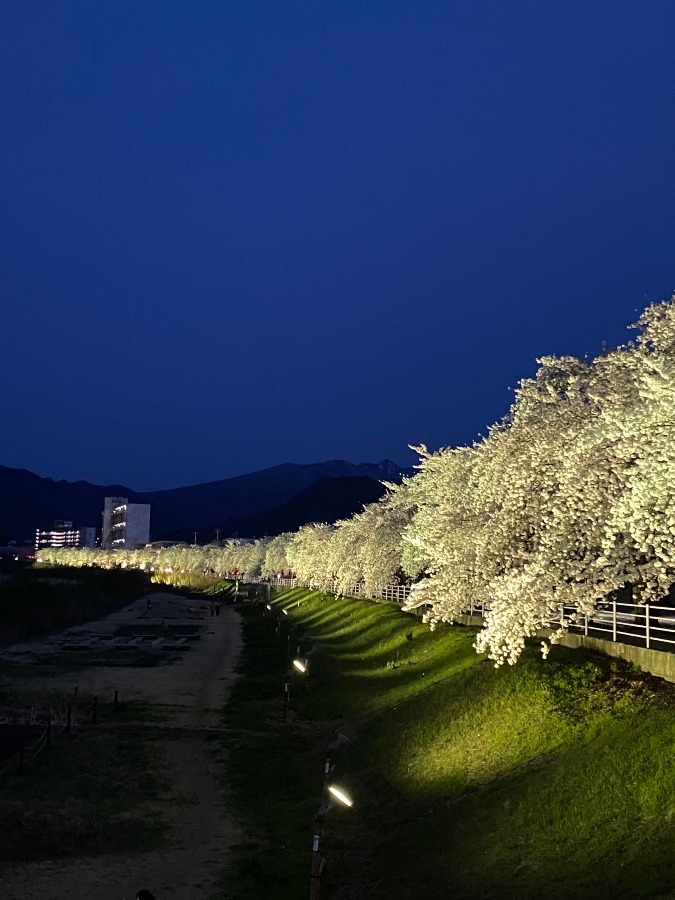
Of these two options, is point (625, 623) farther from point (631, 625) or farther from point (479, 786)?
point (479, 786)

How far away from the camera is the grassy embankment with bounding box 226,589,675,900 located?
44.0ft

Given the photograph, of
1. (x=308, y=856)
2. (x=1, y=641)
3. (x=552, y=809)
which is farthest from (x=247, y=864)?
(x=1, y=641)

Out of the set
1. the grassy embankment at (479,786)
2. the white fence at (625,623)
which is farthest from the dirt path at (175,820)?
the white fence at (625,623)

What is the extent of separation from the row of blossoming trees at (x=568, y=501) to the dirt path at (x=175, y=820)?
8.03 metres

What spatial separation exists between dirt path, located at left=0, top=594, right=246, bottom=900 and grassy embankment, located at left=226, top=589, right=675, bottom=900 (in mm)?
830

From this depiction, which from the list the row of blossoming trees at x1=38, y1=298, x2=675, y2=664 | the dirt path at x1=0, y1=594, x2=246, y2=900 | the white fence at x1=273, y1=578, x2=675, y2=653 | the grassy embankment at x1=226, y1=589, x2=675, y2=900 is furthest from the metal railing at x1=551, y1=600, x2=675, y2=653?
the dirt path at x1=0, y1=594, x2=246, y2=900

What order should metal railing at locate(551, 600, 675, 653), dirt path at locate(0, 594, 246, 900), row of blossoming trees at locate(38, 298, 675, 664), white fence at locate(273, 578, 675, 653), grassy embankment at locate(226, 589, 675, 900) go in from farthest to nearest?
white fence at locate(273, 578, 675, 653)
metal railing at locate(551, 600, 675, 653)
dirt path at locate(0, 594, 246, 900)
row of blossoming trees at locate(38, 298, 675, 664)
grassy embankment at locate(226, 589, 675, 900)

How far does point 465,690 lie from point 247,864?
28.5ft

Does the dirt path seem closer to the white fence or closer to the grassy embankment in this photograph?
the grassy embankment

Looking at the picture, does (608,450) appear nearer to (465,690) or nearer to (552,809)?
(552,809)

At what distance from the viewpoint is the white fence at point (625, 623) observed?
2048 centimetres

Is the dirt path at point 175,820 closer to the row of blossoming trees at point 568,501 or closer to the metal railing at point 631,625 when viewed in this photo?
the row of blossoming trees at point 568,501

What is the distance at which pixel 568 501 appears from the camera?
60.2ft

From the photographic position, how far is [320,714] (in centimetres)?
3347
